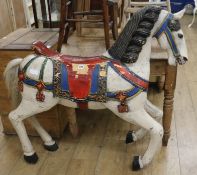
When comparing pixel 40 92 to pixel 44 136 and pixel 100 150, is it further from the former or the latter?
pixel 100 150

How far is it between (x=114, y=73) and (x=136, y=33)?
0.72 feet

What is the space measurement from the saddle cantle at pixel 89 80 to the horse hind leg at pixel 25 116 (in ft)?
0.44

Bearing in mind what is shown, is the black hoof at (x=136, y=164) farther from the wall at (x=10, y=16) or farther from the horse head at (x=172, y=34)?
the wall at (x=10, y=16)

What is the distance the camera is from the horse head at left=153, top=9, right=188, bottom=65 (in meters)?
1.45

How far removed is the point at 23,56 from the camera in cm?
177

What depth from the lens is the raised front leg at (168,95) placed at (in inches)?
64.2

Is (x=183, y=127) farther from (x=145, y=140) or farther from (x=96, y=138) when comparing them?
(x=96, y=138)

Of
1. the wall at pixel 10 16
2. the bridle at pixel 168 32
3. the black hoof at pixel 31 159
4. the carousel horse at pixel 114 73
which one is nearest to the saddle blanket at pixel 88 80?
the carousel horse at pixel 114 73

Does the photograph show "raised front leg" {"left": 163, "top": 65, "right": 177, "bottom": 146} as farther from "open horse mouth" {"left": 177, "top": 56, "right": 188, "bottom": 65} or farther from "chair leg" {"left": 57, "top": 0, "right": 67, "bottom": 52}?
"chair leg" {"left": 57, "top": 0, "right": 67, "bottom": 52}

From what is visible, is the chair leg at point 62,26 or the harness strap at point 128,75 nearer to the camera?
the harness strap at point 128,75

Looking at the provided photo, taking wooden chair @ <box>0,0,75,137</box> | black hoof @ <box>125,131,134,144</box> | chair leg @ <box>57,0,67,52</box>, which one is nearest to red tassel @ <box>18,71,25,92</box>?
wooden chair @ <box>0,0,75,137</box>

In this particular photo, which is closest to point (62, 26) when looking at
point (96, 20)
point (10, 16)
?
point (96, 20)

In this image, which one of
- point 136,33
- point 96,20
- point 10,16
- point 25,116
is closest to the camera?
point 136,33

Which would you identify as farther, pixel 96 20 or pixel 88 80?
pixel 96 20
